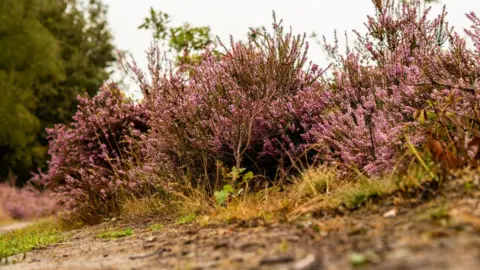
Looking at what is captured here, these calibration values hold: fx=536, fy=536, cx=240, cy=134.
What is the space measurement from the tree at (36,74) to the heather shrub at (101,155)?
A: 40.1 feet

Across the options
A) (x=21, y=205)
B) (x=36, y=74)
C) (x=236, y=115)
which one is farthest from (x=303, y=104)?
(x=36, y=74)

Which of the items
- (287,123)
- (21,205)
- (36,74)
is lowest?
(21,205)

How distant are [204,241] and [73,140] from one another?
6124 millimetres

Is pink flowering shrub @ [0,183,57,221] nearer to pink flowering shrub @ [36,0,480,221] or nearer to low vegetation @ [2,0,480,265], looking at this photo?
low vegetation @ [2,0,480,265]

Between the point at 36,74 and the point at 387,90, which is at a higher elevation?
the point at 36,74

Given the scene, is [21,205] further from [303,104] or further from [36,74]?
[303,104]

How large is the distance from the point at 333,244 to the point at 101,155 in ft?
21.0

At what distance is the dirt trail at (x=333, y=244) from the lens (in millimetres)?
1957

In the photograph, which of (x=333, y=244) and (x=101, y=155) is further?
(x=101, y=155)

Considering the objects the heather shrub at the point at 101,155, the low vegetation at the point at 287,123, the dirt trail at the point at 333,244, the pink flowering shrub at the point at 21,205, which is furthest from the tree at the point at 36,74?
the dirt trail at the point at 333,244

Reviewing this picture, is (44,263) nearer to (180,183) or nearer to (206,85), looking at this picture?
(180,183)

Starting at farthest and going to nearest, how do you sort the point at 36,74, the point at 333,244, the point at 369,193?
the point at 36,74, the point at 369,193, the point at 333,244

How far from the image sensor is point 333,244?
8.04 ft

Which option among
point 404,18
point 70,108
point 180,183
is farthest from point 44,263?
point 70,108
